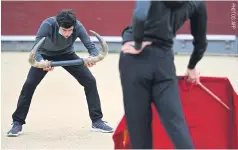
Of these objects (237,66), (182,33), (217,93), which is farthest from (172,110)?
(182,33)

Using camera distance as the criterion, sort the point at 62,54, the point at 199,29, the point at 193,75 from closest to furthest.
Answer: the point at 199,29 → the point at 193,75 → the point at 62,54

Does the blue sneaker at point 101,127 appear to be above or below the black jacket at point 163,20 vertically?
below

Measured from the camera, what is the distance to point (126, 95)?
2186mm

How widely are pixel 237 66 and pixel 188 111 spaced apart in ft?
16.0

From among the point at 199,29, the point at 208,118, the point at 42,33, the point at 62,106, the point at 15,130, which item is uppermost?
the point at 199,29

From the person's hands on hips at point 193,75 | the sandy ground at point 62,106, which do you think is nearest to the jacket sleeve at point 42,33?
the sandy ground at point 62,106

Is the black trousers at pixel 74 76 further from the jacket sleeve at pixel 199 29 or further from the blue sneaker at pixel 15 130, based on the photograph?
the jacket sleeve at pixel 199 29

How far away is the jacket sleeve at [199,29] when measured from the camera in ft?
7.14

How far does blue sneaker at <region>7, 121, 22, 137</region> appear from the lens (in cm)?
368

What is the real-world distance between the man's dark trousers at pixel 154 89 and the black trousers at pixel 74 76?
4.91 feet

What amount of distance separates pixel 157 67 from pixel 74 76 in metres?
1.64

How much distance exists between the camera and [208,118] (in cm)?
269

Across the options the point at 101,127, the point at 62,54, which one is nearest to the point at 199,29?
the point at 62,54

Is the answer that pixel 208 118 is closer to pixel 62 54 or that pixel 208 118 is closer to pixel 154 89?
pixel 154 89
